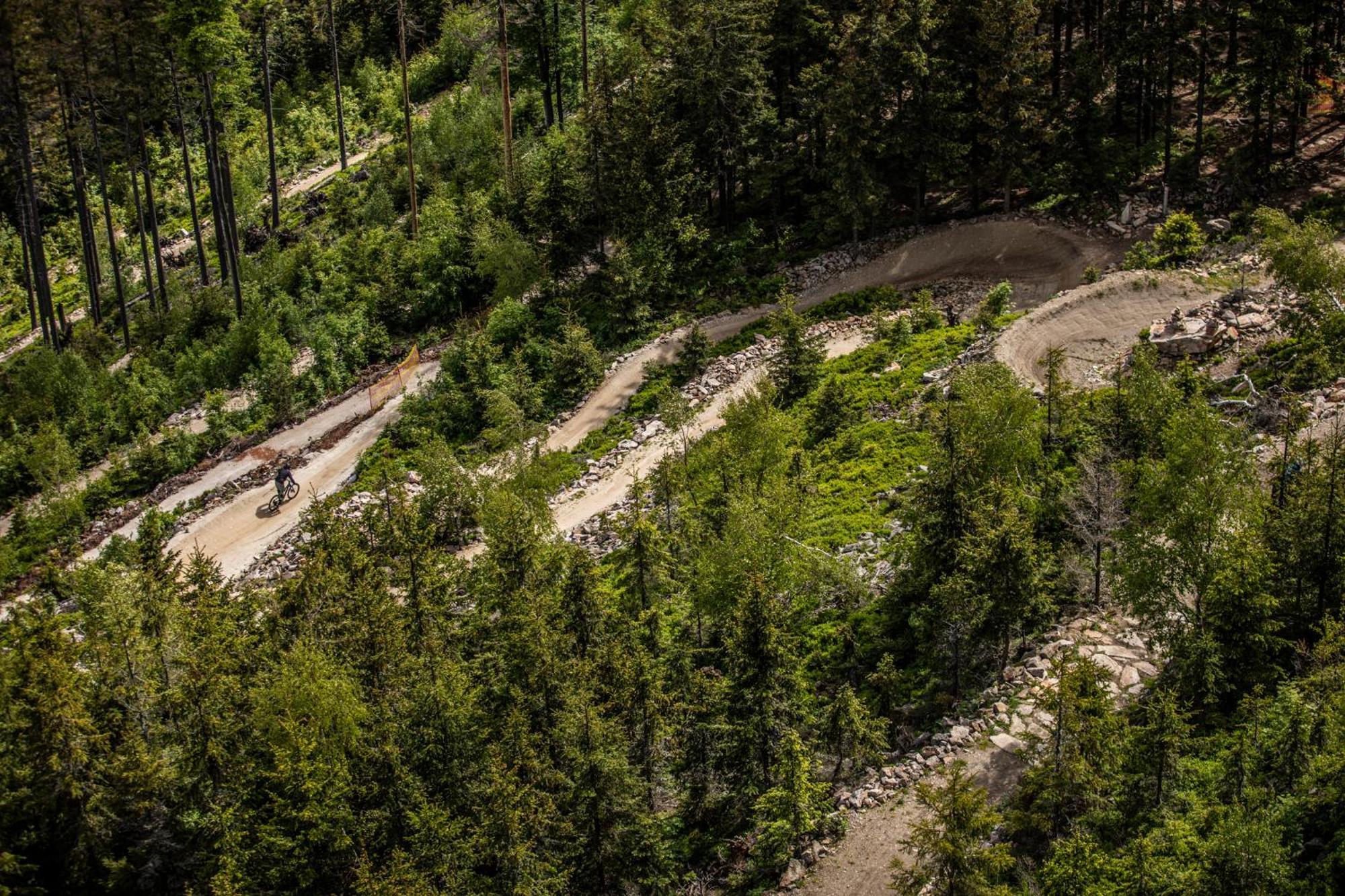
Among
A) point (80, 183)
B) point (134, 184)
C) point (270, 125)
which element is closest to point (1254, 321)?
point (270, 125)

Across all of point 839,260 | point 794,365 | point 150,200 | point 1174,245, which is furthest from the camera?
point 150,200

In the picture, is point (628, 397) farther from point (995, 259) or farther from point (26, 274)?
point (26, 274)

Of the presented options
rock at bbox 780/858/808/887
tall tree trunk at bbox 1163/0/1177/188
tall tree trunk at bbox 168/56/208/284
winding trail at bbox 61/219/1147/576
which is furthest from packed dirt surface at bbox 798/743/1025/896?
tall tree trunk at bbox 168/56/208/284

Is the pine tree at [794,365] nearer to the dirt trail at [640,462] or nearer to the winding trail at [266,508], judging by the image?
the dirt trail at [640,462]

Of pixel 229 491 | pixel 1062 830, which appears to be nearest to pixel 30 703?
pixel 229 491

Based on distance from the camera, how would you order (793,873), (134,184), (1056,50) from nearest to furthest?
(793,873) < (1056,50) < (134,184)

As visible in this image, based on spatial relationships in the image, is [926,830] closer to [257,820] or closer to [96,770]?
[257,820]

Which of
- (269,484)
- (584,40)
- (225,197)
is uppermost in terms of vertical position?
(584,40)

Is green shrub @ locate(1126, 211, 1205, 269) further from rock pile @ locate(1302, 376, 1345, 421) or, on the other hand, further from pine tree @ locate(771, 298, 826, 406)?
pine tree @ locate(771, 298, 826, 406)
